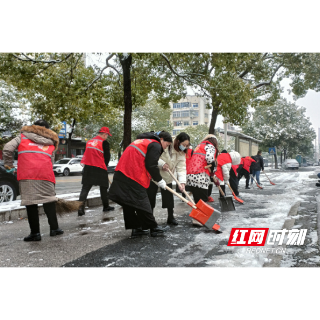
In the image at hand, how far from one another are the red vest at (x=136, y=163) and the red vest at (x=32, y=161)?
46.0 inches

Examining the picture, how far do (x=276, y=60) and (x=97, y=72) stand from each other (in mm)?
11784

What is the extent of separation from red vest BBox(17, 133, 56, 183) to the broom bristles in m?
1.70

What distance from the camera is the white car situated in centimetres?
2412

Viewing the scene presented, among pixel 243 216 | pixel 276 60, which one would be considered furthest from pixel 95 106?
pixel 276 60

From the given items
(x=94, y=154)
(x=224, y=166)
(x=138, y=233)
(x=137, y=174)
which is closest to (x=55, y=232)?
(x=138, y=233)

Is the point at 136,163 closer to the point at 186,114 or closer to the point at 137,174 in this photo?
the point at 137,174

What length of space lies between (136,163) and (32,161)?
1.53 meters

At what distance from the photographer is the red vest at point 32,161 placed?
15.3ft

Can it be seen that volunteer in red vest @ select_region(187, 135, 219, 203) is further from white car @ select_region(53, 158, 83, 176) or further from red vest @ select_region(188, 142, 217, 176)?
white car @ select_region(53, 158, 83, 176)

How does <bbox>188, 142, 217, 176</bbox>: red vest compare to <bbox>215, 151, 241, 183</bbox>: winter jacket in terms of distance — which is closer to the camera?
<bbox>188, 142, 217, 176</bbox>: red vest

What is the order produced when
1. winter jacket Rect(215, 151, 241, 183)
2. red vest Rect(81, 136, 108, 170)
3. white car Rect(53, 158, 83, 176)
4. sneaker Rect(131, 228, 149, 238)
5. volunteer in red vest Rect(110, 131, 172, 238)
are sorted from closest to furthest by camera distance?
volunteer in red vest Rect(110, 131, 172, 238) < sneaker Rect(131, 228, 149, 238) < red vest Rect(81, 136, 108, 170) < winter jacket Rect(215, 151, 241, 183) < white car Rect(53, 158, 83, 176)

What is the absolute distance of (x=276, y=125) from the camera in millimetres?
40031

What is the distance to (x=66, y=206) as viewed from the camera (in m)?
6.58

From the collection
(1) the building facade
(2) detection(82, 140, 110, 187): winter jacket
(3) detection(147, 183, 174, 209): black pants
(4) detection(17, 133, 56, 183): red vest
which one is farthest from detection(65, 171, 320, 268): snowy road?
(1) the building facade
